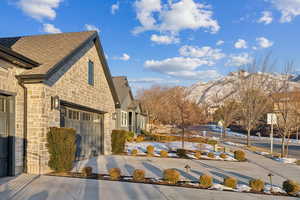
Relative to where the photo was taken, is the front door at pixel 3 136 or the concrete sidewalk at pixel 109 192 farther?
the front door at pixel 3 136

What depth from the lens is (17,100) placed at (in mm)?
7910

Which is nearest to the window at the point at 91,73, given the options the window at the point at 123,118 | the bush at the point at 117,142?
the bush at the point at 117,142

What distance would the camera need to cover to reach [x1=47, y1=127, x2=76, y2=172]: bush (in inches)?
330

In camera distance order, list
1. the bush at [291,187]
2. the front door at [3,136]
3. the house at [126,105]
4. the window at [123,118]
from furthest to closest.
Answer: the house at [126,105], the window at [123,118], the front door at [3,136], the bush at [291,187]

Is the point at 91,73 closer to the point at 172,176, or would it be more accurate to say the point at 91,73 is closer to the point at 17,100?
the point at 17,100

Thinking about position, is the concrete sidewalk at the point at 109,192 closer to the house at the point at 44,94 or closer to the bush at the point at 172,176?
the bush at the point at 172,176

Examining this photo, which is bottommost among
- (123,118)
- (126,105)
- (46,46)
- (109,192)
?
(109,192)

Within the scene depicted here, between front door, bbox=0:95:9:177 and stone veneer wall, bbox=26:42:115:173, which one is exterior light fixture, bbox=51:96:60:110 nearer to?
stone veneer wall, bbox=26:42:115:173

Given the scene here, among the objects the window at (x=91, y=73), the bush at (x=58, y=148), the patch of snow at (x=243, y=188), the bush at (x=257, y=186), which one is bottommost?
the patch of snow at (x=243, y=188)

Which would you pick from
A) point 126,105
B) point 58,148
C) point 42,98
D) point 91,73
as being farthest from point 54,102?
point 126,105

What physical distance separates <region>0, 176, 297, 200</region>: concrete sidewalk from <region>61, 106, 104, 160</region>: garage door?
3.60 m

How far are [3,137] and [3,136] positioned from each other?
33 millimetres

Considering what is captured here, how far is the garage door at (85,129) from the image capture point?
34.4 feet

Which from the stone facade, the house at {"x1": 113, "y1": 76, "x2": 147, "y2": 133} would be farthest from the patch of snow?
the house at {"x1": 113, "y1": 76, "x2": 147, "y2": 133}
